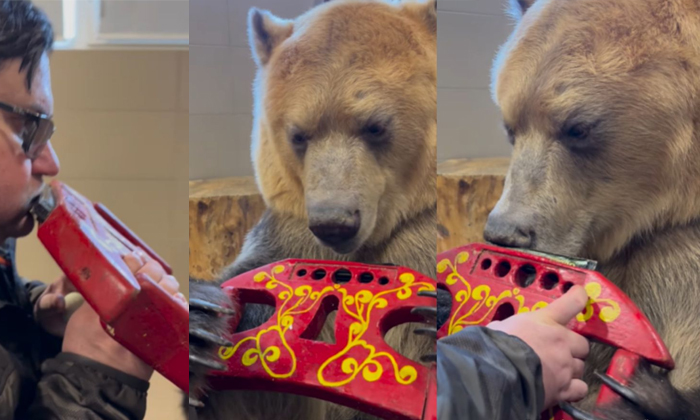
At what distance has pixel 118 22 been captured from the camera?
97 centimetres

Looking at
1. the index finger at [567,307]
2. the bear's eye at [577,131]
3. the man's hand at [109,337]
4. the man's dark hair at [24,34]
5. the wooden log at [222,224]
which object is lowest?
the man's hand at [109,337]

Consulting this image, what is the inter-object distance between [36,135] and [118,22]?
0.77ft

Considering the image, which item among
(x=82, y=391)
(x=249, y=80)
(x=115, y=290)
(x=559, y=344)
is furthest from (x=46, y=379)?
(x=559, y=344)

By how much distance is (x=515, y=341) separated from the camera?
32.7 inches

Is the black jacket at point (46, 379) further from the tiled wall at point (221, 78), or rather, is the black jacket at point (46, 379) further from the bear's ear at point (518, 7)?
the bear's ear at point (518, 7)

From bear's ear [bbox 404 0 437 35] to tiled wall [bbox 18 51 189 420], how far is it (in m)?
0.38

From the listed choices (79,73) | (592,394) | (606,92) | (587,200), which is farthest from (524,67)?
(79,73)

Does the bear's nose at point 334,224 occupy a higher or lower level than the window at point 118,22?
lower

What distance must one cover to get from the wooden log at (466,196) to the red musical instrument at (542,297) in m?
0.03

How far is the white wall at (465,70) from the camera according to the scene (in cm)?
93

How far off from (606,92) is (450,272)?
14.6 inches

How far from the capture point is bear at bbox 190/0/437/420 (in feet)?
3.05

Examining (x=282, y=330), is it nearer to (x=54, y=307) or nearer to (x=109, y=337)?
(x=109, y=337)

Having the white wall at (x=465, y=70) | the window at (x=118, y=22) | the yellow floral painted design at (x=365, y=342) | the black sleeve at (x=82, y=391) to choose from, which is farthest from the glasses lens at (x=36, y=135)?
the white wall at (x=465, y=70)
